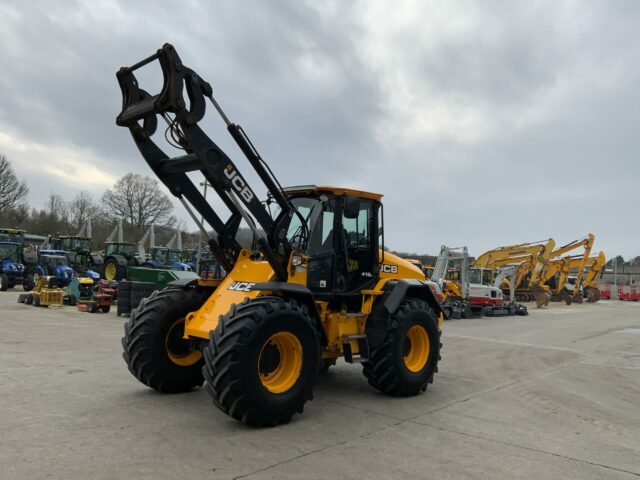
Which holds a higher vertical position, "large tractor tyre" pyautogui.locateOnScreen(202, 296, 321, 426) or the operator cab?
the operator cab

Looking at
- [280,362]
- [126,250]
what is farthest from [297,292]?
[126,250]

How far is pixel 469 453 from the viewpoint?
177 inches

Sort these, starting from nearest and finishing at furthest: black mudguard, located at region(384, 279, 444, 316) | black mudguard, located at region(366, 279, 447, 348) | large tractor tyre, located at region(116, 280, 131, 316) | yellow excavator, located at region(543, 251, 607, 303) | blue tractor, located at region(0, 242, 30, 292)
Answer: black mudguard, located at region(366, 279, 447, 348), black mudguard, located at region(384, 279, 444, 316), large tractor tyre, located at region(116, 280, 131, 316), blue tractor, located at region(0, 242, 30, 292), yellow excavator, located at region(543, 251, 607, 303)

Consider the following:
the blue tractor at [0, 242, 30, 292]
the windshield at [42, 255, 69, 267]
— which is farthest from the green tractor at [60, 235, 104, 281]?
the blue tractor at [0, 242, 30, 292]

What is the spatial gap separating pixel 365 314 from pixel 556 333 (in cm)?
1197

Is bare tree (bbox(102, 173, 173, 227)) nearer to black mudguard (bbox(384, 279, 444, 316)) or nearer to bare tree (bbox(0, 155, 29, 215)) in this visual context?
bare tree (bbox(0, 155, 29, 215))

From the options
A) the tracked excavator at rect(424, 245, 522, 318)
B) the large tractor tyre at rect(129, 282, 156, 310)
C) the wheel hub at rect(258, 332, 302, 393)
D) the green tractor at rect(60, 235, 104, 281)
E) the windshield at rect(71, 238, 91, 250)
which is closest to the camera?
the wheel hub at rect(258, 332, 302, 393)

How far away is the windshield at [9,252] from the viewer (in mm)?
24891

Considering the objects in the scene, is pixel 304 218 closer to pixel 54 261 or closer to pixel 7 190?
pixel 54 261

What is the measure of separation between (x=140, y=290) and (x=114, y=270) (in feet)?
36.4

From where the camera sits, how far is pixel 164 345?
602 cm

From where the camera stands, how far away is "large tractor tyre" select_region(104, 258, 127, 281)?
2533 cm

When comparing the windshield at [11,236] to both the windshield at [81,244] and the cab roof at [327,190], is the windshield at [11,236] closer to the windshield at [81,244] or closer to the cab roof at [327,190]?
the windshield at [81,244]

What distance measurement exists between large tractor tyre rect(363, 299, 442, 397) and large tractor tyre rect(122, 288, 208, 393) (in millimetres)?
2250
